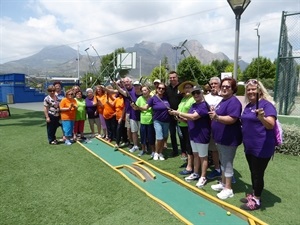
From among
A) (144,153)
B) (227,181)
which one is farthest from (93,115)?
(227,181)

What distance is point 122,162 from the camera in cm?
589

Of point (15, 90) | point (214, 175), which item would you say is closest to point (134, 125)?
point (214, 175)

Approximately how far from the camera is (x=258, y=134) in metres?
3.40

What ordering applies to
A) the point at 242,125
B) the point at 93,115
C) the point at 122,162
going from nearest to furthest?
the point at 242,125, the point at 122,162, the point at 93,115

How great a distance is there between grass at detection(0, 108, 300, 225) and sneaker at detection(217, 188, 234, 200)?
77 mm

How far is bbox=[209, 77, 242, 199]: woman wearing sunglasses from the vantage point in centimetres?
369

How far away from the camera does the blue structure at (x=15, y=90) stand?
76.7 ft

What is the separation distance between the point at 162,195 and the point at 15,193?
7.70 feet

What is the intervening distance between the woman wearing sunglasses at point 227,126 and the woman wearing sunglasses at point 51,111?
16.5 ft

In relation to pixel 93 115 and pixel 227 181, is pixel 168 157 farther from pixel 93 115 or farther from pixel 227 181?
pixel 93 115

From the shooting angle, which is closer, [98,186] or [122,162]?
[98,186]

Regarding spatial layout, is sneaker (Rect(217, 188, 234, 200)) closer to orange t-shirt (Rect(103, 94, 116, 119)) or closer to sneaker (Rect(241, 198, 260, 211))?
sneaker (Rect(241, 198, 260, 211))

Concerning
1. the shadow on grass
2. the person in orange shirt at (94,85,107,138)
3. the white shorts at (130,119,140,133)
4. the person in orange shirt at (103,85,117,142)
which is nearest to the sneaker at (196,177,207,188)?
the white shorts at (130,119,140,133)

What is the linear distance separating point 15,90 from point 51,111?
1848 centimetres
